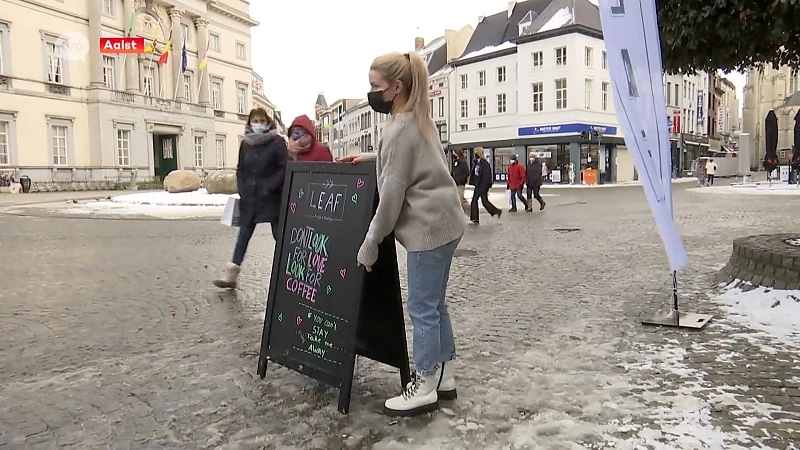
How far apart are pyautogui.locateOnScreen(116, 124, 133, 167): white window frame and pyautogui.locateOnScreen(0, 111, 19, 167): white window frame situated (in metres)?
6.37

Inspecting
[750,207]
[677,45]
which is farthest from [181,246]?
[750,207]

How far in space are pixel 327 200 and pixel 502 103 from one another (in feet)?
148

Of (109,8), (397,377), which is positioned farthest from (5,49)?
(397,377)

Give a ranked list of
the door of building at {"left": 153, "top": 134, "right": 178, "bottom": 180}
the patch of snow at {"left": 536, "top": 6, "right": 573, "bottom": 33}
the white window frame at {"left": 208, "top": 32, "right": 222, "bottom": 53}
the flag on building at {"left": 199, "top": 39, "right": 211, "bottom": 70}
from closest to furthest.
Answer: the patch of snow at {"left": 536, "top": 6, "right": 573, "bottom": 33}, the door of building at {"left": 153, "top": 134, "right": 178, "bottom": 180}, the flag on building at {"left": 199, "top": 39, "right": 211, "bottom": 70}, the white window frame at {"left": 208, "top": 32, "right": 222, "bottom": 53}

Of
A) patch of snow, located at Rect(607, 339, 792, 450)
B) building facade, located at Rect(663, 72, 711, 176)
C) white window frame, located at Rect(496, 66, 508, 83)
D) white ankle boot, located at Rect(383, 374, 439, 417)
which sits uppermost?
white window frame, located at Rect(496, 66, 508, 83)

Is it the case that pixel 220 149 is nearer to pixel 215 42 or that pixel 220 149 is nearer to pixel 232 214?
pixel 215 42

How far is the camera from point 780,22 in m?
4.78

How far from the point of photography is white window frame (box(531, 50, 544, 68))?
144 feet

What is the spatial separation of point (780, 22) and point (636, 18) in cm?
157

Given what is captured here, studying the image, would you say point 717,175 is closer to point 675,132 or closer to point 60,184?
point 675,132

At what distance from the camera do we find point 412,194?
10.2 feet

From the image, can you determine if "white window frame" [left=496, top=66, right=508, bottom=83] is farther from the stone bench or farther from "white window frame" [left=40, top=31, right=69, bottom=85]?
the stone bench

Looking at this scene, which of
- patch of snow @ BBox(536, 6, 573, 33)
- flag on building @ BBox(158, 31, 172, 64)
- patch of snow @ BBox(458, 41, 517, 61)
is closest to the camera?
flag on building @ BBox(158, 31, 172, 64)

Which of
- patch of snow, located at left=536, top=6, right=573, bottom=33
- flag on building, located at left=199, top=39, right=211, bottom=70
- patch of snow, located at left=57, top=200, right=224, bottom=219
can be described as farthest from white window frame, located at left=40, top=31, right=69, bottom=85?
patch of snow, located at left=536, top=6, right=573, bottom=33
